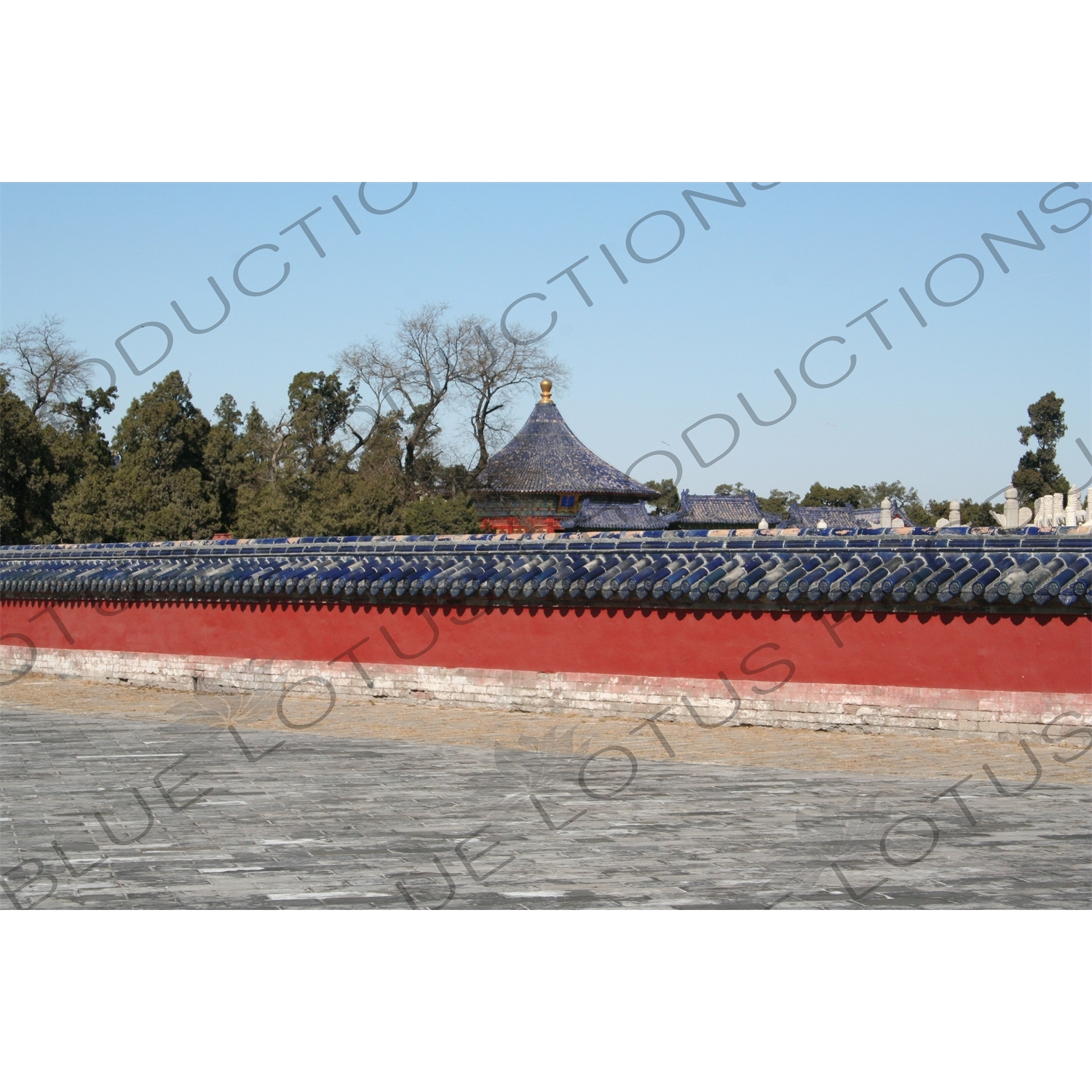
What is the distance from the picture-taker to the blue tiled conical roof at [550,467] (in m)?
35.3

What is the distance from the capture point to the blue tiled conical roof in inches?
1391

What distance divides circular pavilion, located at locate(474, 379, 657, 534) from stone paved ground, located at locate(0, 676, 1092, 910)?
79.3 feet

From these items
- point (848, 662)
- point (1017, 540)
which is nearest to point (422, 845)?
point (848, 662)

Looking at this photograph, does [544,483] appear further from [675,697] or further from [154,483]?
[675,697]

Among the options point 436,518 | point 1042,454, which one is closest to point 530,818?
point 436,518

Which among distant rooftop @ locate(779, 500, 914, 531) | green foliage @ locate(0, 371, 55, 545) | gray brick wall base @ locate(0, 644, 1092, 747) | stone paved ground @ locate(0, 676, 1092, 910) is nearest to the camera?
stone paved ground @ locate(0, 676, 1092, 910)

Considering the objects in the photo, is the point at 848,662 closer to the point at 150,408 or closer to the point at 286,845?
the point at 286,845

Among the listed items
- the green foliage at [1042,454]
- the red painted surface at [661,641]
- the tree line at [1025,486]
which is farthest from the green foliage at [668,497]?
the red painted surface at [661,641]

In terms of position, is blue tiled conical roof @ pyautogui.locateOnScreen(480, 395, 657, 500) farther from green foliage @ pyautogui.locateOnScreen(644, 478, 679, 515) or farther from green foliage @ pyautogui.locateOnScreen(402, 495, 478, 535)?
green foliage @ pyautogui.locateOnScreen(644, 478, 679, 515)

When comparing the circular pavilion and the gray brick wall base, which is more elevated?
→ the circular pavilion

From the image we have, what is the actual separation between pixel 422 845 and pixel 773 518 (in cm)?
4445

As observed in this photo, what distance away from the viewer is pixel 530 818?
23.3 ft

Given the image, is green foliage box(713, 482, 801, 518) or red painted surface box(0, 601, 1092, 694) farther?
green foliage box(713, 482, 801, 518)

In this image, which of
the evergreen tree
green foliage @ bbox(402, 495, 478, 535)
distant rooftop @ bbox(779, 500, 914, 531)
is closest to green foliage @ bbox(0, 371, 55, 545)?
the evergreen tree
